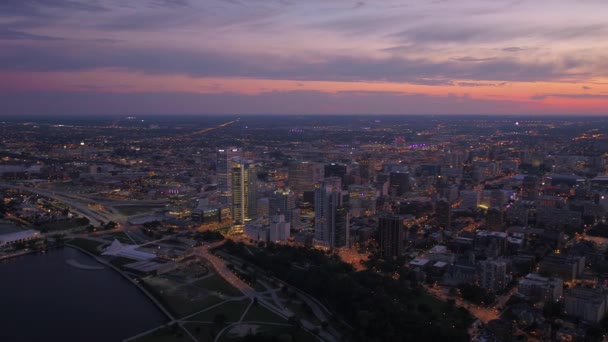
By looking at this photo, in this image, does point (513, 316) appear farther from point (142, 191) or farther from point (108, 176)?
point (108, 176)

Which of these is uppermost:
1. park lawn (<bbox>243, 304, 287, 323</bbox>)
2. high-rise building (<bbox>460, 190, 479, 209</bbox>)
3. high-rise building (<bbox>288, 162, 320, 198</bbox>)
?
high-rise building (<bbox>288, 162, 320, 198</bbox>)

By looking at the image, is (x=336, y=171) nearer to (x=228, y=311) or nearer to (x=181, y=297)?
(x=181, y=297)

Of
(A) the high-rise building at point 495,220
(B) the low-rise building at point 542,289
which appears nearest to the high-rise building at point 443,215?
(A) the high-rise building at point 495,220

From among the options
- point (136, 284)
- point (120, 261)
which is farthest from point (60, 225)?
point (136, 284)

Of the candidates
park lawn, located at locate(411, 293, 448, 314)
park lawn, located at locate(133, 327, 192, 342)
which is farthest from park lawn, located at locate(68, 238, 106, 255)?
park lawn, located at locate(411, 293, 448, 314)

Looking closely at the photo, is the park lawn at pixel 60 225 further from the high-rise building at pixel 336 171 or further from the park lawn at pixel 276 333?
the high-rise building at pixel 336 171

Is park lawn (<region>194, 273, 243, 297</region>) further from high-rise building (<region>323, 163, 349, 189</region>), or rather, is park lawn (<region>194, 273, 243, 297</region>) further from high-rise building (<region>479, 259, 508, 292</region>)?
high-rise building (<region>323, 163, 349, 189</region>)
